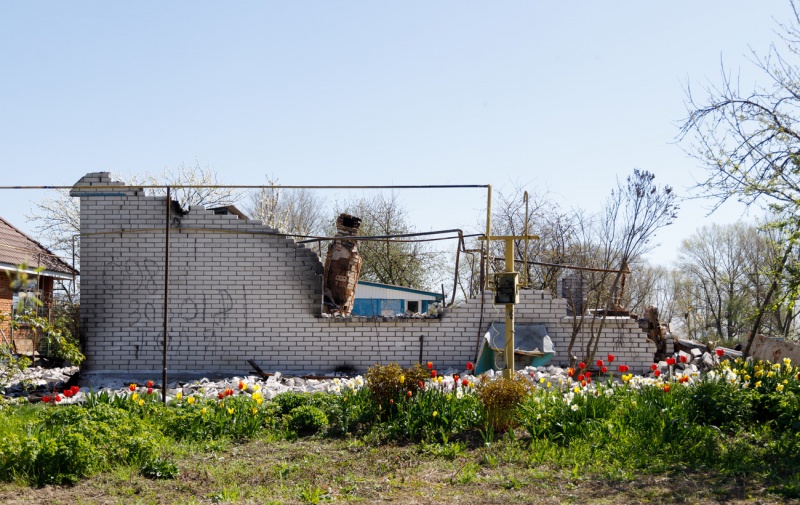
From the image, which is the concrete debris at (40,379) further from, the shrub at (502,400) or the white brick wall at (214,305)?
the shrub at (502,400)

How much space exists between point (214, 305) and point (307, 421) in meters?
5.00

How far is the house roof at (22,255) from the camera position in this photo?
18172 mm

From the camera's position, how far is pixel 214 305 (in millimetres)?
11914

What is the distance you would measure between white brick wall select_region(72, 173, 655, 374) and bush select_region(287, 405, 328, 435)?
14.8ft

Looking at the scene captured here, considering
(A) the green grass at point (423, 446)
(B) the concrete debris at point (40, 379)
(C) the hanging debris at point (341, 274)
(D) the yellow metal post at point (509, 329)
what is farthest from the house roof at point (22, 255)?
(D) the yellow metal post at point (509, 329)

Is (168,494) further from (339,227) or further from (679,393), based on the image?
(339,227)

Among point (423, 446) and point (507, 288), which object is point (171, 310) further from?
point (423, 446)

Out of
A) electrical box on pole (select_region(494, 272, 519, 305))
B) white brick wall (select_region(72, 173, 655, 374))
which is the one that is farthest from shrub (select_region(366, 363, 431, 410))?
white brick wall (select_region(72, 173, 655, 374))

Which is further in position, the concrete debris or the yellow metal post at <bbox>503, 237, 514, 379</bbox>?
the concrete debris

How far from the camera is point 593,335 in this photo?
12008 millimetres

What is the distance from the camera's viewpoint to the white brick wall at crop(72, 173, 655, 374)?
1184 centimetres

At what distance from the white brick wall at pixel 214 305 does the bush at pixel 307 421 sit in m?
4.52

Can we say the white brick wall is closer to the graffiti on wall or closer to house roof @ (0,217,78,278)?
the graffiti on wall

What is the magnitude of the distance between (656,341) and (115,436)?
1013cm
